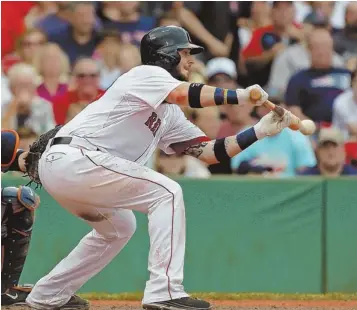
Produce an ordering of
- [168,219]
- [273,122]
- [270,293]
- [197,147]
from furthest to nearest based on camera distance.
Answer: [270,293] < [197,147] < [273,122] < [168,219]

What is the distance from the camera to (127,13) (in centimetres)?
1183

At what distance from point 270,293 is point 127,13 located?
4409 mm

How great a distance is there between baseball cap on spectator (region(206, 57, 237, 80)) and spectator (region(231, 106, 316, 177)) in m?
1.40

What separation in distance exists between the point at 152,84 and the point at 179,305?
1.40 m

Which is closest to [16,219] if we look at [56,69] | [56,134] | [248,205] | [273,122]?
[56,134]

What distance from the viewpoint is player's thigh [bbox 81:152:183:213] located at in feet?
20.2

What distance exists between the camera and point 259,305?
771cm

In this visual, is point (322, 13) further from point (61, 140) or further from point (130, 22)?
point (61, 140)

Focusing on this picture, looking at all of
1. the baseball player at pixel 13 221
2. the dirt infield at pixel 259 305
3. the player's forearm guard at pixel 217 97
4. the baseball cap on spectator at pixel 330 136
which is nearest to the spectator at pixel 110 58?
the baseball cap on spectator at pixel 330 136

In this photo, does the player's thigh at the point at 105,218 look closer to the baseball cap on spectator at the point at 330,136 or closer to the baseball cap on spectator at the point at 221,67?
the baseball cap on spectator at the point at 330,136

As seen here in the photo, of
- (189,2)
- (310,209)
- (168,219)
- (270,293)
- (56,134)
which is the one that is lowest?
(270,293)

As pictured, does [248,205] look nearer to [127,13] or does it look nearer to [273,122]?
[273,122]

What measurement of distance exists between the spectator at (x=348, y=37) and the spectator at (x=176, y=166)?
107 inches

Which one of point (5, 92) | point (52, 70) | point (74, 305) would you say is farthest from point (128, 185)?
point (52, 70)
